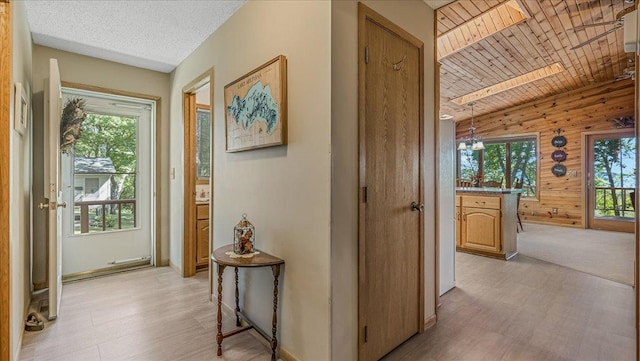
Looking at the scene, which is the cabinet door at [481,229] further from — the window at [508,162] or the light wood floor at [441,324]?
the window at [508,162]

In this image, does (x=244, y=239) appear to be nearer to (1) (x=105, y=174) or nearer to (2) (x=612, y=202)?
(1) (x=105, y=174)

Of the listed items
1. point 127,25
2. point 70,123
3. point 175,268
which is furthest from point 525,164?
point 70,123

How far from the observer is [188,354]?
1.98 meters

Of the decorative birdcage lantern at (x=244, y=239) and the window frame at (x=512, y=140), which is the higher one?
the window frame at (x=512, y=140)

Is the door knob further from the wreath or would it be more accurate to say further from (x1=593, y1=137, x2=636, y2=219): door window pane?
(x1=593, y1=137, x2=636, y2=219): door window pane

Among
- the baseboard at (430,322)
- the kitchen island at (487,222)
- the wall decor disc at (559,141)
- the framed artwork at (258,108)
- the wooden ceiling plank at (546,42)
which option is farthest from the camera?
the wall decor disc at (559,141)

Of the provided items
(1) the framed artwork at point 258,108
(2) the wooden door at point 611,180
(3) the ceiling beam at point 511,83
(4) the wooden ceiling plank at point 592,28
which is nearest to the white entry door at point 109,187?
(1) the framed artwork at point 258,108

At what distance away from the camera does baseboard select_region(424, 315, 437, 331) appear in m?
2.30

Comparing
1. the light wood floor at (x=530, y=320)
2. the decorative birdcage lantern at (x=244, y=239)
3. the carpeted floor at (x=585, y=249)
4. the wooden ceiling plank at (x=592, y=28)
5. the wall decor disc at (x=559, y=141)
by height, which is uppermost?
the wooden ceiling plank at (x=592, y=28)

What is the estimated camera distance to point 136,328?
231cm

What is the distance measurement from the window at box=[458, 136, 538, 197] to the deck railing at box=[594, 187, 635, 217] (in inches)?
47.8

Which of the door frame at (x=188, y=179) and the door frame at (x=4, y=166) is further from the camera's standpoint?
the door frame at (x=188, y=179)

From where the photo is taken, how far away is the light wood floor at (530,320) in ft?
6.54

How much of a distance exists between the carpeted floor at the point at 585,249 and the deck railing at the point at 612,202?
57 cm
